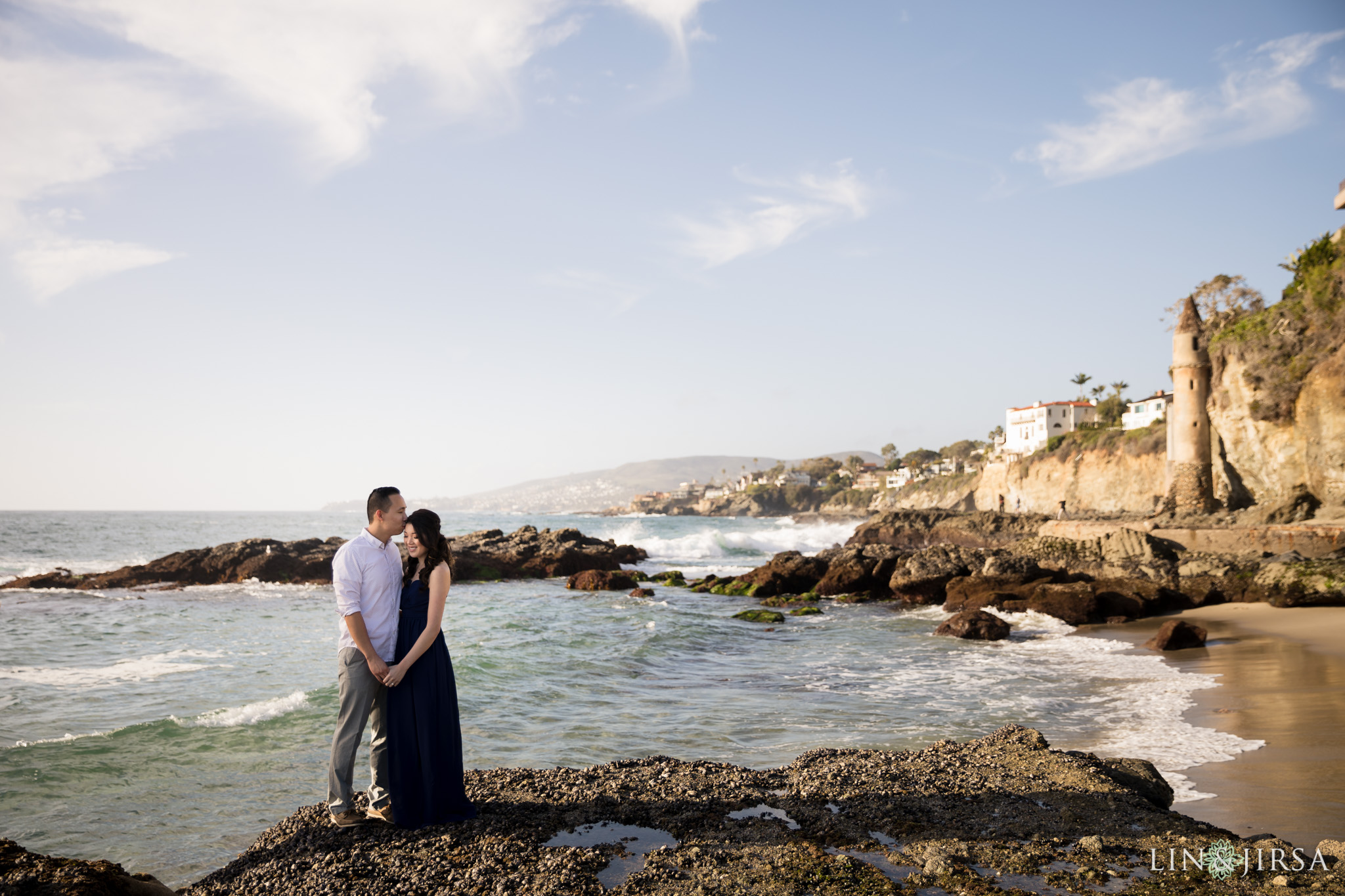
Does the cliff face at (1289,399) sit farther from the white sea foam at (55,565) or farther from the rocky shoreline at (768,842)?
the white sea foam at (55,565)

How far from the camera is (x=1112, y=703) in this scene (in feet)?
31.1

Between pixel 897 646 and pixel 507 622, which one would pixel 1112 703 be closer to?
pixel 897 646

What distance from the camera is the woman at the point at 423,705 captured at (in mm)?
4680

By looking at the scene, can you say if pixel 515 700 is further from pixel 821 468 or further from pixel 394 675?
pixel 821 468

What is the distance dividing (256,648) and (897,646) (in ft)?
41.0

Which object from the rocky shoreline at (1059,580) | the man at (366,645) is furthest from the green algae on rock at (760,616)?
the man at (366,645)

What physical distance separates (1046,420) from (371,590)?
93180mm

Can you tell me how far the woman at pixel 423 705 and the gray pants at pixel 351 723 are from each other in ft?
0.43

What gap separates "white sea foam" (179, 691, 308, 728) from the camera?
335 inches

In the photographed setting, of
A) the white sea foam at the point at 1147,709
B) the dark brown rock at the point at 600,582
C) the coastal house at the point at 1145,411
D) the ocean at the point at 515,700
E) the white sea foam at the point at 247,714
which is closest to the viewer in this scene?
the ocean at the point at 515,700

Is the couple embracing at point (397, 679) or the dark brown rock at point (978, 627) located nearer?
the couple embracing at point (397, 679)

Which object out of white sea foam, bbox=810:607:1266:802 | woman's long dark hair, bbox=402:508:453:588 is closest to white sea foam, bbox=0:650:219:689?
woman's long dark hair, bbox=402:508:453:588

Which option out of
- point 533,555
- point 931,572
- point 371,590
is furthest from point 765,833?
point 533,555

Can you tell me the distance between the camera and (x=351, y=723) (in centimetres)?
475
